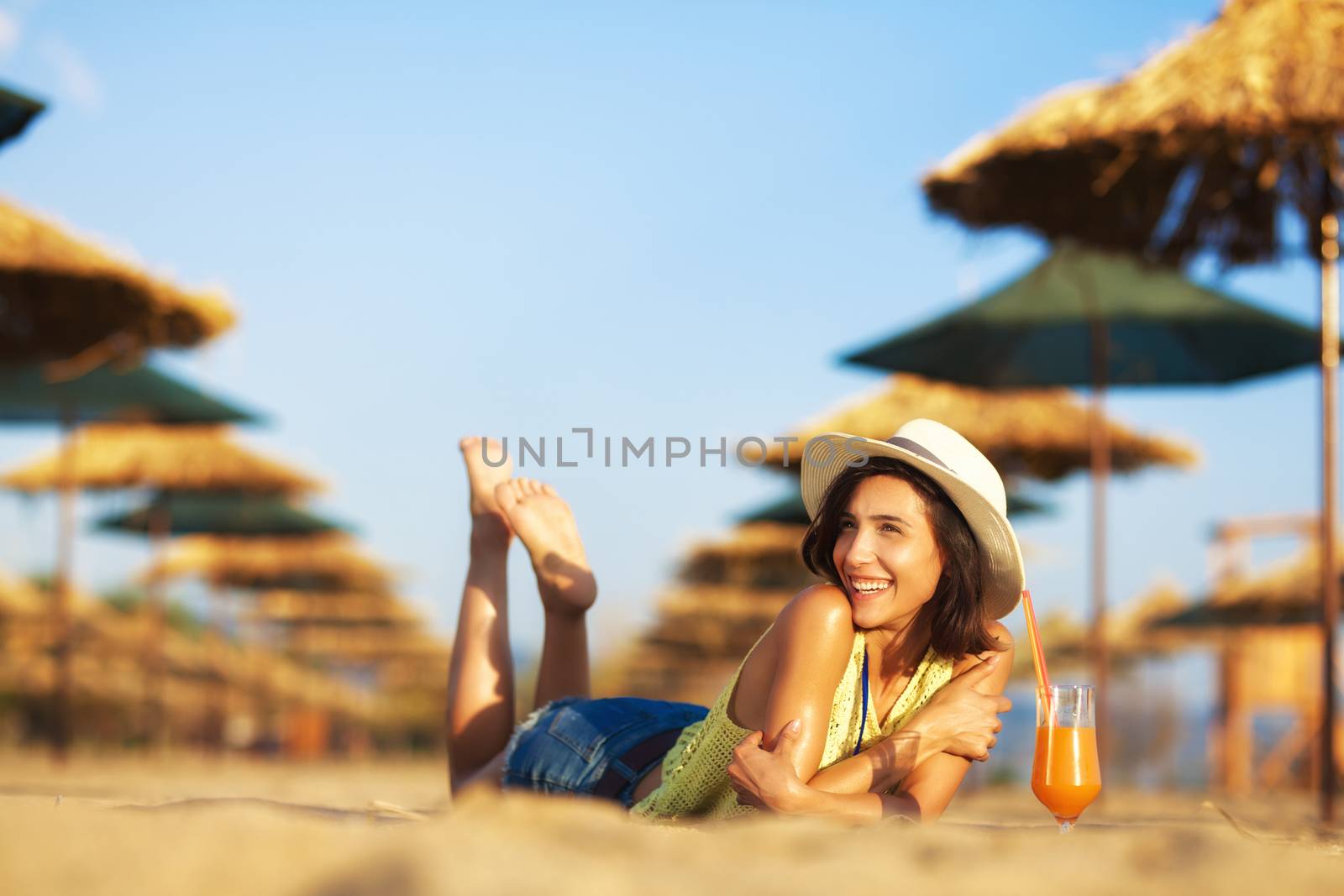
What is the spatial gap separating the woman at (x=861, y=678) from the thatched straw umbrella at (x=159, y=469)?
944 cm

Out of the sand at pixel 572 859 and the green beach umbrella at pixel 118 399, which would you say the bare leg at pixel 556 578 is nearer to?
the sand at pixel 572 859

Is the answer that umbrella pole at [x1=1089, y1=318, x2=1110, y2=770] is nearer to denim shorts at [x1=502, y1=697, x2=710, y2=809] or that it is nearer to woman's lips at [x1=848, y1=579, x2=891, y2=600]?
denim shorts at [x1=502, y1=697, x2=710, y2=809]

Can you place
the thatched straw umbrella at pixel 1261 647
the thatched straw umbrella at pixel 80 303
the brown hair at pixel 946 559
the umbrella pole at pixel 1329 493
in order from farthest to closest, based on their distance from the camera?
the thatched straw umbrella at pixel 1261 647 < the thatched straw umbrella at pixel 80 303 < the umbrella pole at pixel 1329 493 < the brown hair at pixel 946 559

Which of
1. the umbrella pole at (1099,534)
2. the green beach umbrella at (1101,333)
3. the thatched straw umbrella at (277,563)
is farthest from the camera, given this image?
the thatched straw umbrella at (277,563)

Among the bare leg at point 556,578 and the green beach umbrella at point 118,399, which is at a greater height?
the green beach umbrella at point 118,399

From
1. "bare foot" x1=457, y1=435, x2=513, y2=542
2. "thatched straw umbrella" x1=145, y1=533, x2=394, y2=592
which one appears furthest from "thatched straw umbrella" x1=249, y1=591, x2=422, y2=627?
"bare foot" x1=457, y1=435, x2=513, y2=542

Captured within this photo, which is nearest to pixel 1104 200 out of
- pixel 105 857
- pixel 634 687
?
pixel 105 857

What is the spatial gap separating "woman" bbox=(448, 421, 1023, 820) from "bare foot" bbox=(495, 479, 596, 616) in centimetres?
33

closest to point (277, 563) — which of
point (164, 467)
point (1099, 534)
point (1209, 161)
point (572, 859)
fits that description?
point (164, 467)

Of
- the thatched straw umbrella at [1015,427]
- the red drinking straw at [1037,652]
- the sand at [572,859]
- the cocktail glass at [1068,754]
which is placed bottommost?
the cocktail glass at [1068,754]

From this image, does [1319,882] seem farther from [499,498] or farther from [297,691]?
[297,691]

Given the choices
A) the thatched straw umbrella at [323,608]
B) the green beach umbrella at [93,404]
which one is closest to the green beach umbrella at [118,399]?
the green beach umbrella at [93,404]

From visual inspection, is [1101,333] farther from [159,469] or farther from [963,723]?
[159,469]

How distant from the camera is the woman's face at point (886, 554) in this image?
6.49ft
